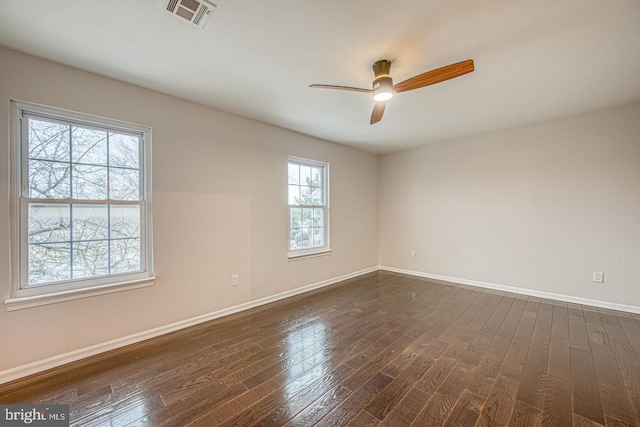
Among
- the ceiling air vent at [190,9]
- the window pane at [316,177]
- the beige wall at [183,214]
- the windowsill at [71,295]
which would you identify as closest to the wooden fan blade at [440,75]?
the ceiling air vent at [190,9]

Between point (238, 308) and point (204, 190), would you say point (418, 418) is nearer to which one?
point (238, 308)

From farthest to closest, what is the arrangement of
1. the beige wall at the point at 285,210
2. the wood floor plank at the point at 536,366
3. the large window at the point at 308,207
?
the large window at the point at 308,207 < the beige wall at the point at 285,210 < the wood floor plank at the point at 536,366

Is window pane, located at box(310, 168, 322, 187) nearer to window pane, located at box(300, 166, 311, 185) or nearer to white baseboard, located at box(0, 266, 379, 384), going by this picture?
window pane, located at box(300, 166, 311, 185)

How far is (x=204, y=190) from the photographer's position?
2875 mm

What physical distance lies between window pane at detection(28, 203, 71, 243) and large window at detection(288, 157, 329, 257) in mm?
2388

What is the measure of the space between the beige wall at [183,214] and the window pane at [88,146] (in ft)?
0.61

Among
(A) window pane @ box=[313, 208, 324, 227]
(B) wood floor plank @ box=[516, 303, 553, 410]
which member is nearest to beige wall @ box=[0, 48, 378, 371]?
(A) window pane @ box=[313, 208, 324, 227]

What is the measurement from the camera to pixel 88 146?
226 centimetres

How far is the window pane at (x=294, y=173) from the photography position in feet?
12.7

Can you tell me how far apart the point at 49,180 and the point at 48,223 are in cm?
35

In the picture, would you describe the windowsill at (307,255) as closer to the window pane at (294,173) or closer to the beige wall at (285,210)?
the beige wall at (285,210)

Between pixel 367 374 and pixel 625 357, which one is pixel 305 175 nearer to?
pixel 367 374

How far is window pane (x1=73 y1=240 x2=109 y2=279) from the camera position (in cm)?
219

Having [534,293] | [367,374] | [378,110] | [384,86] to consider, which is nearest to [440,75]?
[384,86]
